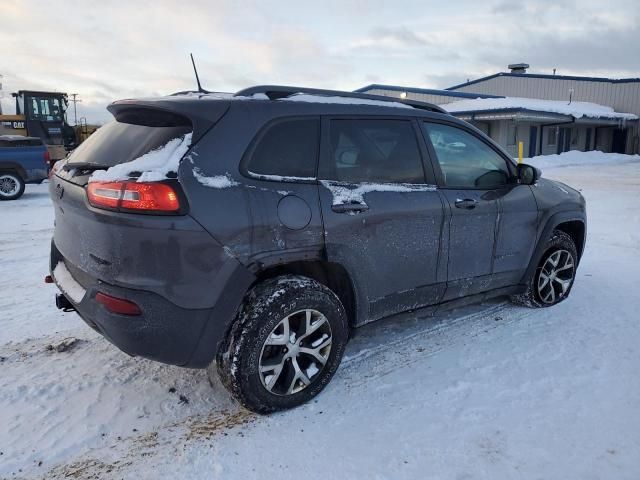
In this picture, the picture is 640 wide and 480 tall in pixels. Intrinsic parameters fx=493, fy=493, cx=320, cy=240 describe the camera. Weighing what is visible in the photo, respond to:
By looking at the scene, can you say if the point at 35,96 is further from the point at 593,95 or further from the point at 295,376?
the point at 593,95

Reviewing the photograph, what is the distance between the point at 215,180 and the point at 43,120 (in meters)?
19.2

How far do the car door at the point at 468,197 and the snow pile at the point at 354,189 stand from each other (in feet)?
1.37

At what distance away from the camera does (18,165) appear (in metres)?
11.9

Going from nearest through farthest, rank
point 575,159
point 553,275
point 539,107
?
point 553,275
point 575,159
point 539,107

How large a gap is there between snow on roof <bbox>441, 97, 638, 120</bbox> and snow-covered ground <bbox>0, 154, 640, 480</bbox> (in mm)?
23959

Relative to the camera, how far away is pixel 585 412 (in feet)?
9.57

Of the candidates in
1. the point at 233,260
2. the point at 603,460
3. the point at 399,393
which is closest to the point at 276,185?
the point at 233,260

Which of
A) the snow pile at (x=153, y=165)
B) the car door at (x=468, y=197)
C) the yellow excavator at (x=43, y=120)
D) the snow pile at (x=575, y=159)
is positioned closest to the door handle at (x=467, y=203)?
the car door at (x=468, y=197)

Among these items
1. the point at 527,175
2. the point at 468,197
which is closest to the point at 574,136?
the point at 527,175

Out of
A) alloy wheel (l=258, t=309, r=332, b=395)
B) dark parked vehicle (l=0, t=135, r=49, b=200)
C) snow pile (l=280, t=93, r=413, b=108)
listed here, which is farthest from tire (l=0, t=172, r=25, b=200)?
alloy wheel (l=258, t=309, r=332, b=395)

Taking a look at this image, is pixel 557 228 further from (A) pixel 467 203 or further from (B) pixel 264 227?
(B) pixel 264 227

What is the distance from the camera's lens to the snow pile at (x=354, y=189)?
2969 mm

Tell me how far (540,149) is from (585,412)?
29480 mm

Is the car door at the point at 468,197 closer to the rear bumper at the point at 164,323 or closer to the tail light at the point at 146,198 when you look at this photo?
the rear bumper at the point at 164,323
